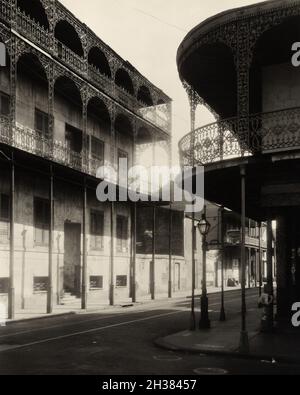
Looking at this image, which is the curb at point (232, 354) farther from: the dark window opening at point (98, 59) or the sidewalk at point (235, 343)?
the dark window opening at point (98, 59)

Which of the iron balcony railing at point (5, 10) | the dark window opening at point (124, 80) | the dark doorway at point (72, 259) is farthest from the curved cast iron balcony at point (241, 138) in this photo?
the dark window opening at point (124, 80)

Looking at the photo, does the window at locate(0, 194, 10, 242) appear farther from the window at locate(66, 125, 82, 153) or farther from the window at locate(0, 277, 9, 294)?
the window at locate(66, 125, 82, 153)

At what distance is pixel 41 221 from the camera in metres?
23.2

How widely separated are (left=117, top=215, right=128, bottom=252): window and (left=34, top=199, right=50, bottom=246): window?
7493 millimetres

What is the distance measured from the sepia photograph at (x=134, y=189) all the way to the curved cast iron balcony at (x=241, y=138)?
0.05m

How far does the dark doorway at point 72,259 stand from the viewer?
85.0 ft

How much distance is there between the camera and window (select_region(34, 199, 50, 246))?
2292 cm

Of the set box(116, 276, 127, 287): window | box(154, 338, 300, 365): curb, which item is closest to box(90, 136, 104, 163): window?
box(116, 276, 127, 287): window

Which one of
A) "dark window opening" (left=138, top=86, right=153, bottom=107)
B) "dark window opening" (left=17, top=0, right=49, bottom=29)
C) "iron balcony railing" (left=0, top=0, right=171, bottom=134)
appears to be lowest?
"iron balcony railing" (left=0, top=0, right=171, bottom=134)

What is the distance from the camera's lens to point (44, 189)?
923 inches

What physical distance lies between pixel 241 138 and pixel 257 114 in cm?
71

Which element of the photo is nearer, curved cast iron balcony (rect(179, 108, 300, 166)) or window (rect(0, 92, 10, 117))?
curved cast iron balcony (rect(179, 108, 300, 166))

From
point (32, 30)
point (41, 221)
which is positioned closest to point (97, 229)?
point (41, 221)
